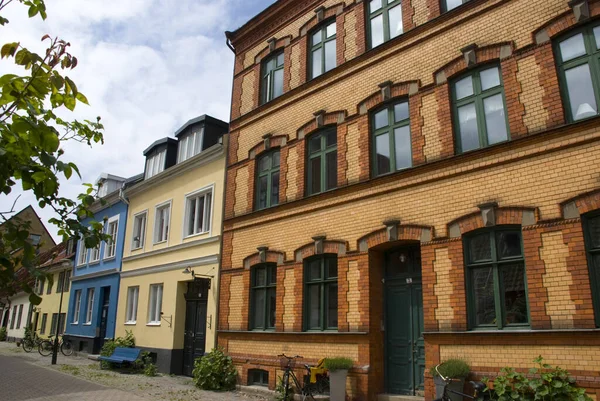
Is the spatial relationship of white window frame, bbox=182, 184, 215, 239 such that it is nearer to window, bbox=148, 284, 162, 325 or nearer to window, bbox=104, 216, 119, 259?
window, bbox=148, 284, 162, 325

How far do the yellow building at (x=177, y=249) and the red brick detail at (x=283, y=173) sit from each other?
3.10 metres

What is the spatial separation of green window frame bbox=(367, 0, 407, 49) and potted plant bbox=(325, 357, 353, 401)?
7.78 m

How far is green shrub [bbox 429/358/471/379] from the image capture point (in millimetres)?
8430

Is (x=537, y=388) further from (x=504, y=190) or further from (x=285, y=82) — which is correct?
(x=285, y=82)

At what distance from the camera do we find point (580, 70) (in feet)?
28.0

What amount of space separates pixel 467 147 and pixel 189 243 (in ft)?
35.6

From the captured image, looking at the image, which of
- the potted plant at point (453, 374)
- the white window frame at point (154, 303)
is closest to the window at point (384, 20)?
the potted plant at point (453, 374)

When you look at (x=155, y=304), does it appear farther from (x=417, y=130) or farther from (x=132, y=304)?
(x=417, y=130)

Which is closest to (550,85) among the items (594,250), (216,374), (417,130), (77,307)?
(417,130)

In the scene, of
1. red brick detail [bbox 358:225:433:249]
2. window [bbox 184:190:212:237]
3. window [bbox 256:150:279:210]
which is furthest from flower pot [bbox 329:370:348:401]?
window [bbox 184:190:212:237]

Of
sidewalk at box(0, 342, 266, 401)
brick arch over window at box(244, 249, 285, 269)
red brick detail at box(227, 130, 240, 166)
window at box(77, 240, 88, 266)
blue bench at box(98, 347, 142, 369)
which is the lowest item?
sidewalk at box(0, 342, 266, 401)

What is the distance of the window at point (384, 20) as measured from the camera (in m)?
12.1

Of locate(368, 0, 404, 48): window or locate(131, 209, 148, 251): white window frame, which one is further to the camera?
locate(131, 209, 148, 251): white window frame

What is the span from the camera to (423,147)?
10.5 metres
